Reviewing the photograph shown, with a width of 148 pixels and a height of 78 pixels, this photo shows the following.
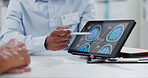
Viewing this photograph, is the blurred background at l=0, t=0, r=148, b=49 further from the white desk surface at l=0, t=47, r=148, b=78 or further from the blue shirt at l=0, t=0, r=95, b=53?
the white desk surface at l=0, t=47, r=148, b=78

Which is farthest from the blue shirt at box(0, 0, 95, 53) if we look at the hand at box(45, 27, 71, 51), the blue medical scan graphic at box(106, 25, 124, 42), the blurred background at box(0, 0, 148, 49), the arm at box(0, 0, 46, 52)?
the blurred background at box(0, 0, 148, 49)

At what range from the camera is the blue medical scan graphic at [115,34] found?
2.66 feet

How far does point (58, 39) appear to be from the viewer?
3.13 feet

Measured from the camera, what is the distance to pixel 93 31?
0.94 m

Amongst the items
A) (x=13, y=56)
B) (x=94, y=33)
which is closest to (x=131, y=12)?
(x=94, y=33)

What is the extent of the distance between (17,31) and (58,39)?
38 cm

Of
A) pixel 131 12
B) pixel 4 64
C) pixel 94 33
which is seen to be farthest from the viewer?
pixel 131 12

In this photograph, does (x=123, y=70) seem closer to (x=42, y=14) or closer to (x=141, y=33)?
(x=42, y=14)

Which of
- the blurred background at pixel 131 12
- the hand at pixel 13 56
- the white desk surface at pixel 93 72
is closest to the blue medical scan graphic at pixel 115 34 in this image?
the white desk surface at pixel 93 72

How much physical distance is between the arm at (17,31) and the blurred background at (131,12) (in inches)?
85.9

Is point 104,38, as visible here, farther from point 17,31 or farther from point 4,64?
point 17,31

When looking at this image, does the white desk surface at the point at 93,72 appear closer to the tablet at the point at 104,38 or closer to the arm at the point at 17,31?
the tablet at the point at 104,38

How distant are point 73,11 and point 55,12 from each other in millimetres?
111

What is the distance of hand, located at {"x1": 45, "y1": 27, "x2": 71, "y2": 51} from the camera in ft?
3.05
